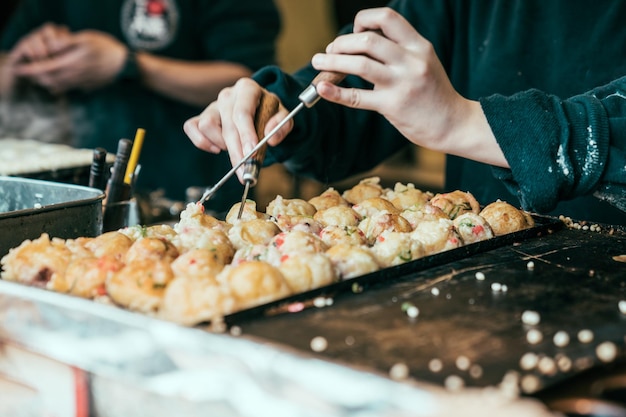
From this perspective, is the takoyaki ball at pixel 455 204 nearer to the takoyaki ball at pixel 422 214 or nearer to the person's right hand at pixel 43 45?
the takoyaki ball at pixel 422 214

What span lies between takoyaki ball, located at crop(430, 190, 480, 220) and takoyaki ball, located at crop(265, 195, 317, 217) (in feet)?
0.99

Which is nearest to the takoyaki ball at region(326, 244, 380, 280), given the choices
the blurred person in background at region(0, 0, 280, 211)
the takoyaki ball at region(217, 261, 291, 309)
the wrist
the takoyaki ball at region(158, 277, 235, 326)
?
the takoyaki ball at region(217, 261, 291, 309)

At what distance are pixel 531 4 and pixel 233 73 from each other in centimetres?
198

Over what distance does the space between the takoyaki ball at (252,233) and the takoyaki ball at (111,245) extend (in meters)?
0.20

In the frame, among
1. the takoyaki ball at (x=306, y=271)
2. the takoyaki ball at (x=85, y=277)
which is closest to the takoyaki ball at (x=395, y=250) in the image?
the takoyaki ball at (x=306, y=271)

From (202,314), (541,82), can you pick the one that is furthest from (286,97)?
(202,314)

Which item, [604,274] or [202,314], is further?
[604,274]

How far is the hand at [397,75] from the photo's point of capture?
164 cm

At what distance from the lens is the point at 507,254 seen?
1582 millimetres

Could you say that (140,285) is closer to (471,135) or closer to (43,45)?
(471,135)

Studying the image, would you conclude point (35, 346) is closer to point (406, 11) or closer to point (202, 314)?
→ point (202, 314)

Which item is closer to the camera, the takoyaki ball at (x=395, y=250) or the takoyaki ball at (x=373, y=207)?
the takoyaki ball at (x=395, y=250)

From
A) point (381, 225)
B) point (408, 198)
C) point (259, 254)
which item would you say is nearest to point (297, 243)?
point (259, 254)

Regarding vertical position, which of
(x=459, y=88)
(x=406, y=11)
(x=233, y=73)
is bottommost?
(x=233, y=73)
